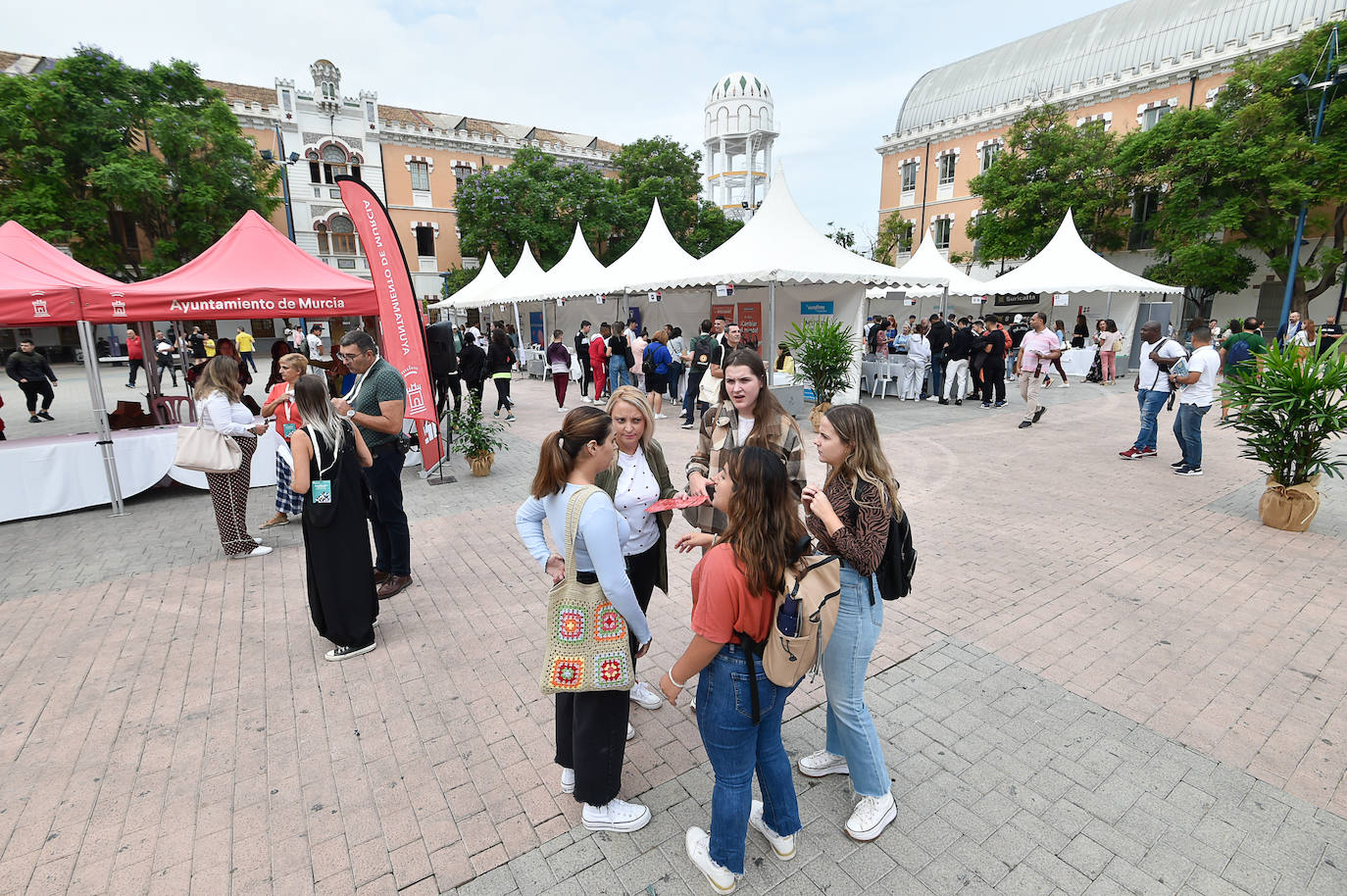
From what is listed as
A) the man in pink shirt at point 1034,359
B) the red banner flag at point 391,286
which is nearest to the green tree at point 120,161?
the red banner flag at point 391,286

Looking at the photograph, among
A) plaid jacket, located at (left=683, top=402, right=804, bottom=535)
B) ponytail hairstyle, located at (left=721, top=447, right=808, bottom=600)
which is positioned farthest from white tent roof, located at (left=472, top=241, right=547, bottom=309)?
ponytail hairstyle, located at (left=721, top=447, right=808, bottom=600)

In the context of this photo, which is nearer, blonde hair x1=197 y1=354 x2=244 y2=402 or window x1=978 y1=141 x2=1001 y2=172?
blonde hair x1=197 y1=354 x2=244 y2=402

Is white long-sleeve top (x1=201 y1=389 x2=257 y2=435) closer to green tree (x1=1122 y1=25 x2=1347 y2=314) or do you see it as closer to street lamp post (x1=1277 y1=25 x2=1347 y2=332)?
street lamp post (x1=1277 y1=25 x2=1347 y2=332)

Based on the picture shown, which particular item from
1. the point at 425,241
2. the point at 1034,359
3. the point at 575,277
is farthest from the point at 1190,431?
the point at 425,241

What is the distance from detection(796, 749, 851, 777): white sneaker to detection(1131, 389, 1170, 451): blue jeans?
7.87 meters

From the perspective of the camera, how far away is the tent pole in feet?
21.6

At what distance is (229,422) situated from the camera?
567cm

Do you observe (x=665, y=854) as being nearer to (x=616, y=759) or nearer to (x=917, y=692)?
(x=616, y=759)

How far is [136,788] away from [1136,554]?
6757mm

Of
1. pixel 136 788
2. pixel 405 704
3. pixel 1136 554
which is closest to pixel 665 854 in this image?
pixel 405 704

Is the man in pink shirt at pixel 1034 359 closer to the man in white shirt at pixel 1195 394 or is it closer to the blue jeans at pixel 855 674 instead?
the man in white shirt at pixel 1195 394

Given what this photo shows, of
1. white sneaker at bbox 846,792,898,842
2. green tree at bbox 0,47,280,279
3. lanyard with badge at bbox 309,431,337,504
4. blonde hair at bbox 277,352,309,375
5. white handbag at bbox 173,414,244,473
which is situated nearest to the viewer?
white sneaker at bbox 846,792,898,842

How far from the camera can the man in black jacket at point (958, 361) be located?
1285 cm

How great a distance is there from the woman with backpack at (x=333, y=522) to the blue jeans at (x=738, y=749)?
2614 millimetres
